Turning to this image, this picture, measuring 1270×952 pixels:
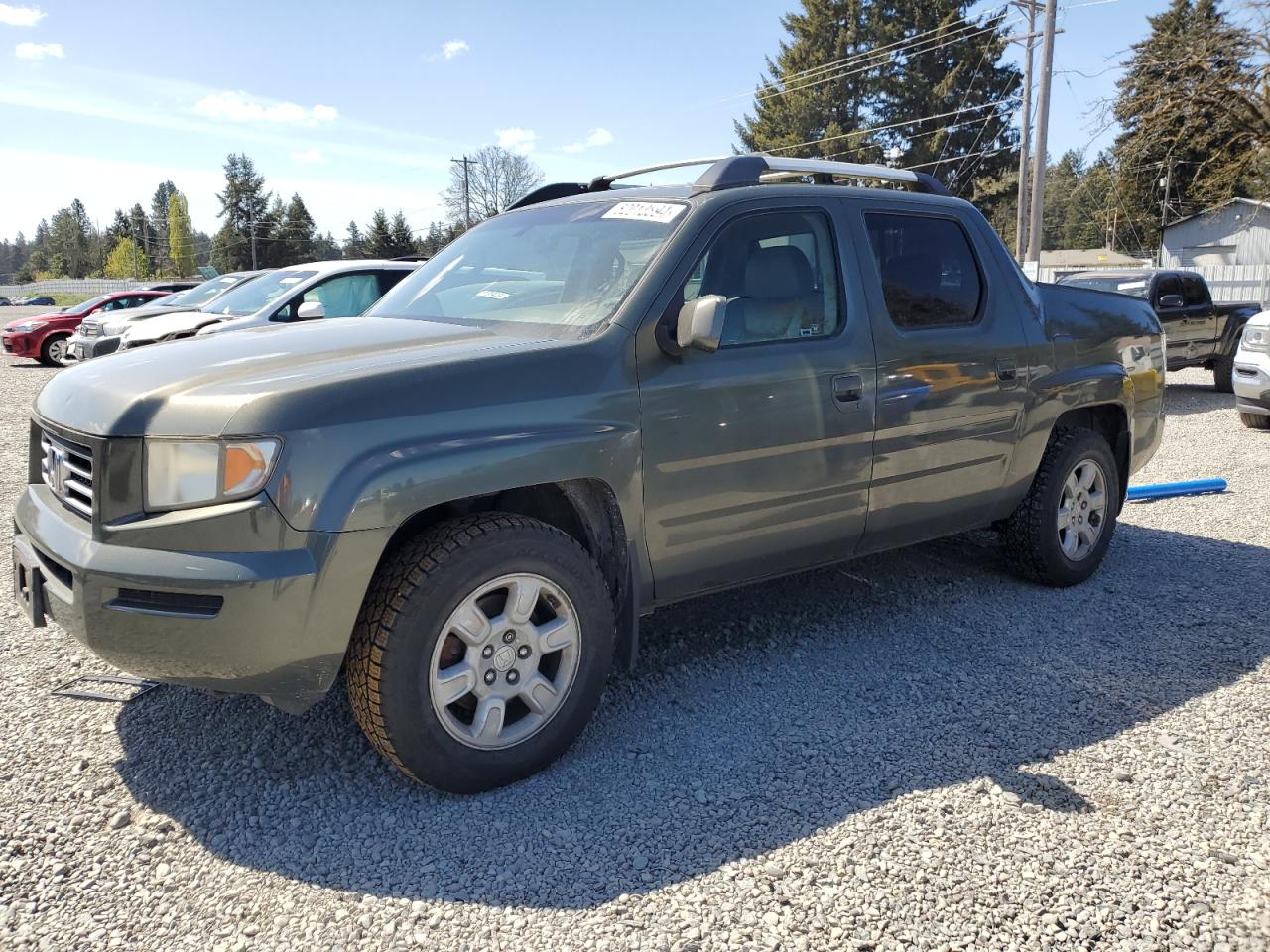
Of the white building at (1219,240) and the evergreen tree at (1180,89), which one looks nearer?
the evergreen tree at (1180,89)

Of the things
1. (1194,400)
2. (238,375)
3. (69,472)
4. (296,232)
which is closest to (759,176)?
(238,375)

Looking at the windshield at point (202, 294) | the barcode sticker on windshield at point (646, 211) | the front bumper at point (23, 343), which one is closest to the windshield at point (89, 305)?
the front bumper at point (23, 343)

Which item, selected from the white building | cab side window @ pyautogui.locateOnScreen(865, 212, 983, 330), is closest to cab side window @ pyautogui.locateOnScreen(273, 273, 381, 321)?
cab side window @ pyautogui.locateOnScreen(865, 212, 983, 330)

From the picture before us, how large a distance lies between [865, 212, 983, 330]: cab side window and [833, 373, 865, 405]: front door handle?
0.38 metres

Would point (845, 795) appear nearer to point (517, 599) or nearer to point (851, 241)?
point (517, 599)

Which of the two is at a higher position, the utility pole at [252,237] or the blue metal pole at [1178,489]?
the utility pole at [252,237]

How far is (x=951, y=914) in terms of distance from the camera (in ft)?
8.06

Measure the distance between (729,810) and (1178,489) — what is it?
18.7 feet

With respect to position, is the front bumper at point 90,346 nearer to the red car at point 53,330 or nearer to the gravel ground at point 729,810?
the red car at point 53,330

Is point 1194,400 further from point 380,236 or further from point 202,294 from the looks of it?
point 380,236

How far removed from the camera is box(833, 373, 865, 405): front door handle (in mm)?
3730

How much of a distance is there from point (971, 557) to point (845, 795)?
2.87 m

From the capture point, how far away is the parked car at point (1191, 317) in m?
12.7

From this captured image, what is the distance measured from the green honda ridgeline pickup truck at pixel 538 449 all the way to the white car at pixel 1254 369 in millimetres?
6288
